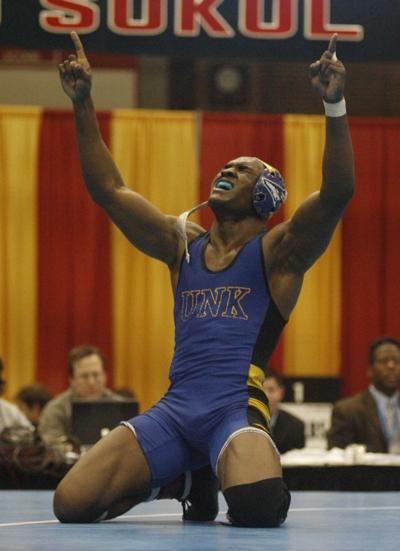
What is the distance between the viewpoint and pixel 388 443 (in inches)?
290

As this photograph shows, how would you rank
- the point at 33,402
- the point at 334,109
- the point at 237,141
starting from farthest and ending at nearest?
1. the point at 237,141
2. the point at 33,402
3. the point at 334,109

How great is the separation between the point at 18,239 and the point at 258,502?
6.79 metres

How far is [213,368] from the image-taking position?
4246mm

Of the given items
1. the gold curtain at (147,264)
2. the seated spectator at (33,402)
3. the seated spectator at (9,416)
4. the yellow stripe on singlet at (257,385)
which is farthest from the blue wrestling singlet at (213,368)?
the gold curtain at (147,264)

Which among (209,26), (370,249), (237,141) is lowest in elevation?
(370,249)

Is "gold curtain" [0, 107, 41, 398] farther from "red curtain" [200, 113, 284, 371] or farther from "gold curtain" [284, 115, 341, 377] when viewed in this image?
"gold curtain" [284, 115, 341, 377]

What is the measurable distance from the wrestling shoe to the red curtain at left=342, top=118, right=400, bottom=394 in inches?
246

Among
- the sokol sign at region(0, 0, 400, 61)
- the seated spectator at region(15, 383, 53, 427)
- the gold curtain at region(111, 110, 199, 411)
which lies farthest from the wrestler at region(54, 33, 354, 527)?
the gold curtain at region(111, 110, 199, 411)

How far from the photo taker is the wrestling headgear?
175 inches

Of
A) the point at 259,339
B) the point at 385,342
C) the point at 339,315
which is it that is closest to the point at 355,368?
the point at 339,315

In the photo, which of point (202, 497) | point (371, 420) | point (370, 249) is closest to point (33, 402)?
point (371, 420)

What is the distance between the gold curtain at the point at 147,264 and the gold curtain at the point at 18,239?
71cm

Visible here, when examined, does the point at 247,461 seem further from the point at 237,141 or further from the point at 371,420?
the point at 237,141

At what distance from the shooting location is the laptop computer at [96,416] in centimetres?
649
